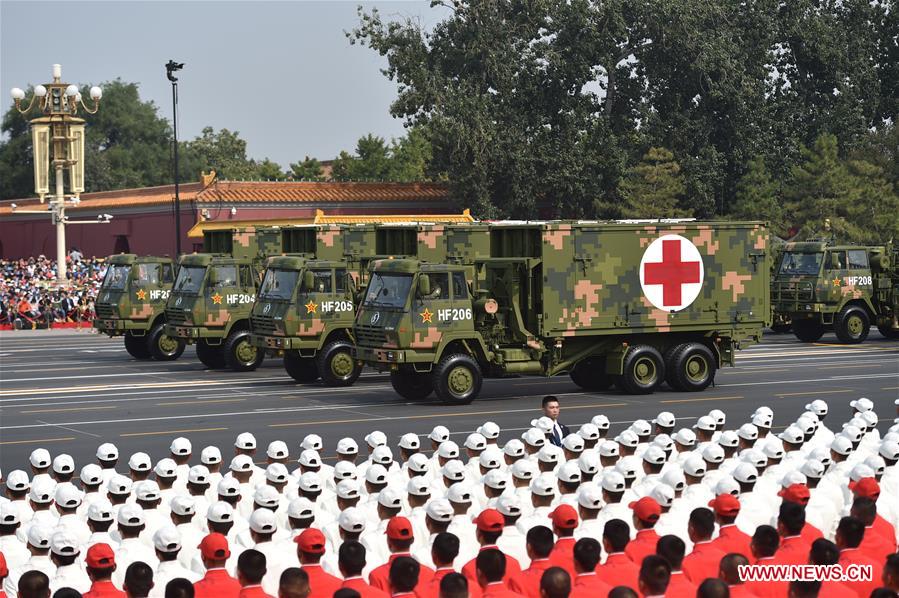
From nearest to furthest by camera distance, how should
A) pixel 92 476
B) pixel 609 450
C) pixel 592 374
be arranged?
pixel 92 476
pixel 609 450
pixel 592 374

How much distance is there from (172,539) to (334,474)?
3.02m

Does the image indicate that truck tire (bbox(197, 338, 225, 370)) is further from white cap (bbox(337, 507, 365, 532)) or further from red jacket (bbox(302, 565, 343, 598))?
red jacket (bbox(302, 565, 343, 598))

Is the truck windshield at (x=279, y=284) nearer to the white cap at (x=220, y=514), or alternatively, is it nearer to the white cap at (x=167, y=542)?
the white cap at (x=220, y=514)

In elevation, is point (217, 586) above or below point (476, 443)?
below

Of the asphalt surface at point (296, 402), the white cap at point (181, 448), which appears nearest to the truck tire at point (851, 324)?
the asphalt surface at point (296, 402)

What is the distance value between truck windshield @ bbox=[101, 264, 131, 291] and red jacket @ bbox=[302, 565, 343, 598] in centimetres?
2667

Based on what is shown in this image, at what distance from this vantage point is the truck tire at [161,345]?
111 feet

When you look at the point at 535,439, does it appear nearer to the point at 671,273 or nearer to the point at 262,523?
the point at 262,523

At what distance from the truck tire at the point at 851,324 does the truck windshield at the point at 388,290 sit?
1595 cm

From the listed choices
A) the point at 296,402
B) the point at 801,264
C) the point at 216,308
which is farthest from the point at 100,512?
the point at 801,264

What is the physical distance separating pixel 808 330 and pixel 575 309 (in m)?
14.8

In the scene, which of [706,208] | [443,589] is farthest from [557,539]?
[706,208]

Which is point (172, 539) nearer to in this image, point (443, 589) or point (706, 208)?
point (443, 589)

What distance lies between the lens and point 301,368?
28.5 metres
